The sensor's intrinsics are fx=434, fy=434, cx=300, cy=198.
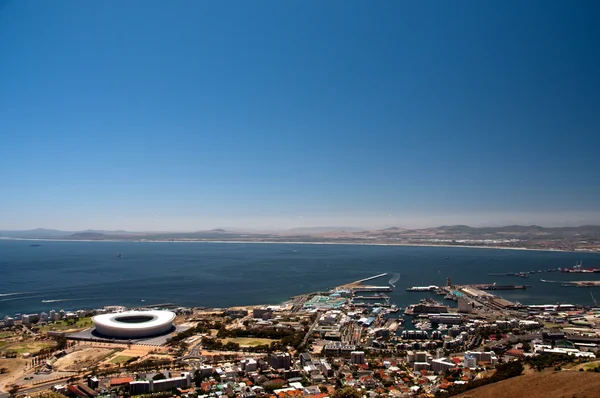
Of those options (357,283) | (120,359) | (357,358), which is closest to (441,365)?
(357,358)

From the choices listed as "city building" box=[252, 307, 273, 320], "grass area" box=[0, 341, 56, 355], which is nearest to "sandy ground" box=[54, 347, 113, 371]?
"grass area" box=[0, 341, 56, 355]

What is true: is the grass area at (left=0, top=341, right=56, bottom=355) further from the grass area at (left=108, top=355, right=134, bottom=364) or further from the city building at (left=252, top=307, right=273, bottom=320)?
the city building at (left=252, top=307, right=273, bottom=320)

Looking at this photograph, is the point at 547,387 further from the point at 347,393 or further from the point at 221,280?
the point at 221,280

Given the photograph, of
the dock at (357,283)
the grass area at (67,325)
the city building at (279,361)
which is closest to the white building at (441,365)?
the city building at (279,361)

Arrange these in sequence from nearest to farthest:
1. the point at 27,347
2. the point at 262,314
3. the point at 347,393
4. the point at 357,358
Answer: the point at 347,393
the point at 357,358
the point at 27,347
the point at 262,314

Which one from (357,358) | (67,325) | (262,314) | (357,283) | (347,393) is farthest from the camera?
(357,283)

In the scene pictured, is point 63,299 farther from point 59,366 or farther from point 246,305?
point 59,366
